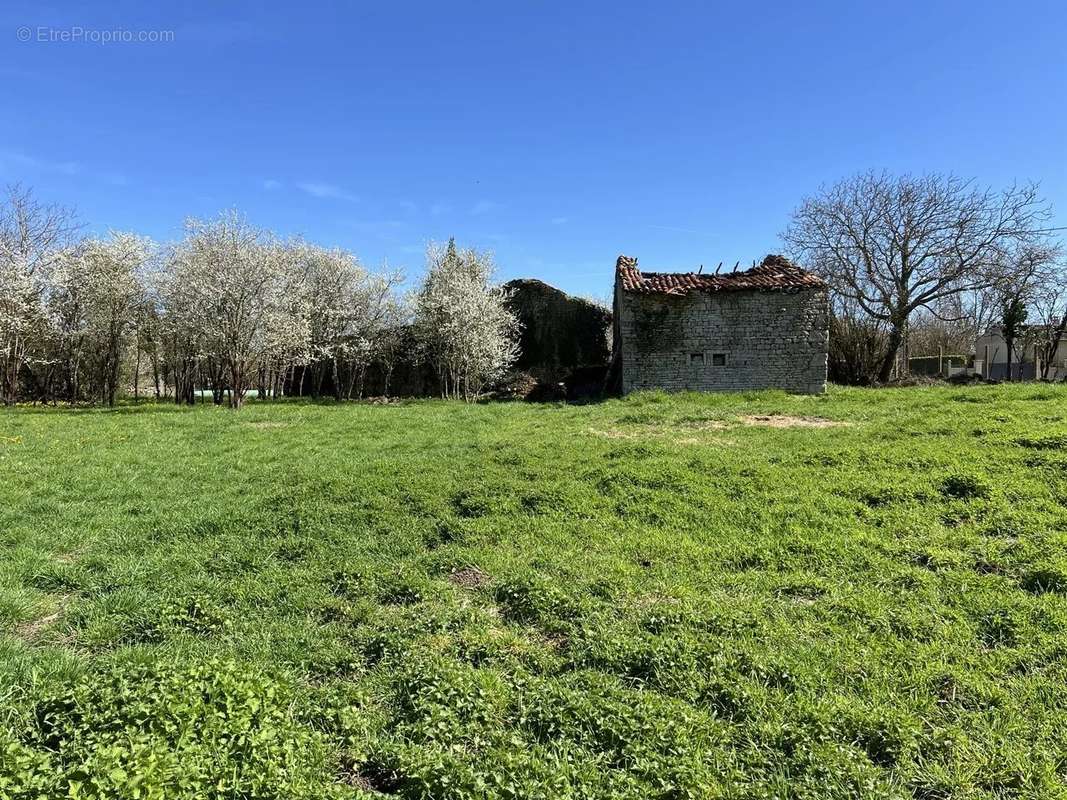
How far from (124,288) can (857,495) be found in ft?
87.7

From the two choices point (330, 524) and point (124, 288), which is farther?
point (124, 288)

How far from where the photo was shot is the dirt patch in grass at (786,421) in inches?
450

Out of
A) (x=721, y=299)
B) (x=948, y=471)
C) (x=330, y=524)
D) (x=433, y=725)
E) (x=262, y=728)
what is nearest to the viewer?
(x=262, y=728)

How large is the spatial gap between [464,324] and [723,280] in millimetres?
10885

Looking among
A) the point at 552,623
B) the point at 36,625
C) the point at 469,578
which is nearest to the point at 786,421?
the point at 469,578

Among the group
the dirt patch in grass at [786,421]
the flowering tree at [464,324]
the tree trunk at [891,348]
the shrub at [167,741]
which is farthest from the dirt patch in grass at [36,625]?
the tree trunk at [891,348]

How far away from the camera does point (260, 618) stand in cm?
475

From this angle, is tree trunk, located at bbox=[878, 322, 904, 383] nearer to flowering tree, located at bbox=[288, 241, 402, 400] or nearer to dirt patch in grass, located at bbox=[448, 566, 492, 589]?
flowering tree, located at bbox=[288, 241, 402, 400]

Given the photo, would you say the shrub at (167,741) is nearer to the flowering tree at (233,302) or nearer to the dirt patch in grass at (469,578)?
the dirt patch in grass at (469,578)

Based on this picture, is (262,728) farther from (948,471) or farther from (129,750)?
(948,471)

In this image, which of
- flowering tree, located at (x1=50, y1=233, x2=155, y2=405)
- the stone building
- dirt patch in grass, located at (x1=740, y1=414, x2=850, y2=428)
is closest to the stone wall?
the stone building

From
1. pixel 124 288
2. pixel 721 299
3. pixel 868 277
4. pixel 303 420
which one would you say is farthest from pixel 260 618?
pixel 868 277

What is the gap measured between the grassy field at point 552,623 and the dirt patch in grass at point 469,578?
0.09 m

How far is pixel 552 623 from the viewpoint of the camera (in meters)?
4.57
